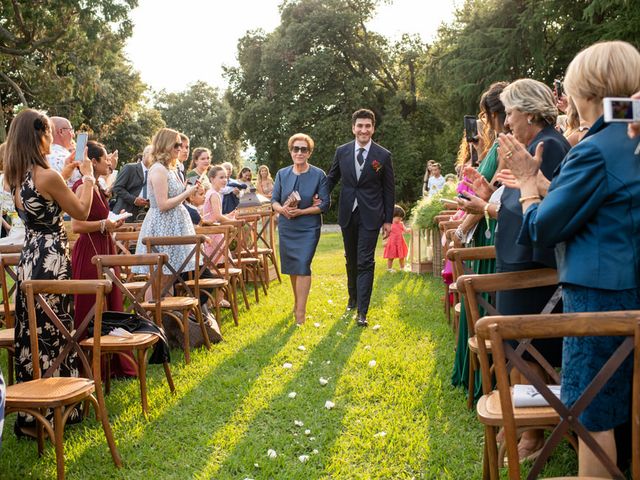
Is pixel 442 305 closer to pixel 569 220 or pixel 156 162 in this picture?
pixel 156 162

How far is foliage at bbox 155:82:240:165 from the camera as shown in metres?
73.1

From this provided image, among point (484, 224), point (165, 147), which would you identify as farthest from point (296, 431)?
point (165, 147)

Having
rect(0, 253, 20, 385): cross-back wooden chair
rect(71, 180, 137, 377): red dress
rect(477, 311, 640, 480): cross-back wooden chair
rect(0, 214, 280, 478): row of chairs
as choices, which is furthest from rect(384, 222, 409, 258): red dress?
rect(477, 311, 640, 480): cross-back wooden chair

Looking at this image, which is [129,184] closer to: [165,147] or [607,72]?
[165,147]

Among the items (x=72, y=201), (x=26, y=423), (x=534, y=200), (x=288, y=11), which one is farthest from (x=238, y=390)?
(x=288, y=11)

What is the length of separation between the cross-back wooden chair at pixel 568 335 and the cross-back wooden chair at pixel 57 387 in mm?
2455

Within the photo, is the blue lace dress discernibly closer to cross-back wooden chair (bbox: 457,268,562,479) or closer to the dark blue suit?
the dark blue suit

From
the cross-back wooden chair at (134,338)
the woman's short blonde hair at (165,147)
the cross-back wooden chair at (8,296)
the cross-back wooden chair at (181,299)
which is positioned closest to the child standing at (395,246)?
the cross-back wooden chair at (181,299)

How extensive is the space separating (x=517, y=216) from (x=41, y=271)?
3.17 m

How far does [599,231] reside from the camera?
2.43 metres

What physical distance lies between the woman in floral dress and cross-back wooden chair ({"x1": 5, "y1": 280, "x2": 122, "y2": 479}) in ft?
1.08

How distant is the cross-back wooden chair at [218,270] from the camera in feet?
25.2

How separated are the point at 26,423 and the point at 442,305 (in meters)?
5.70

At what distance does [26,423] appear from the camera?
4.55 m
